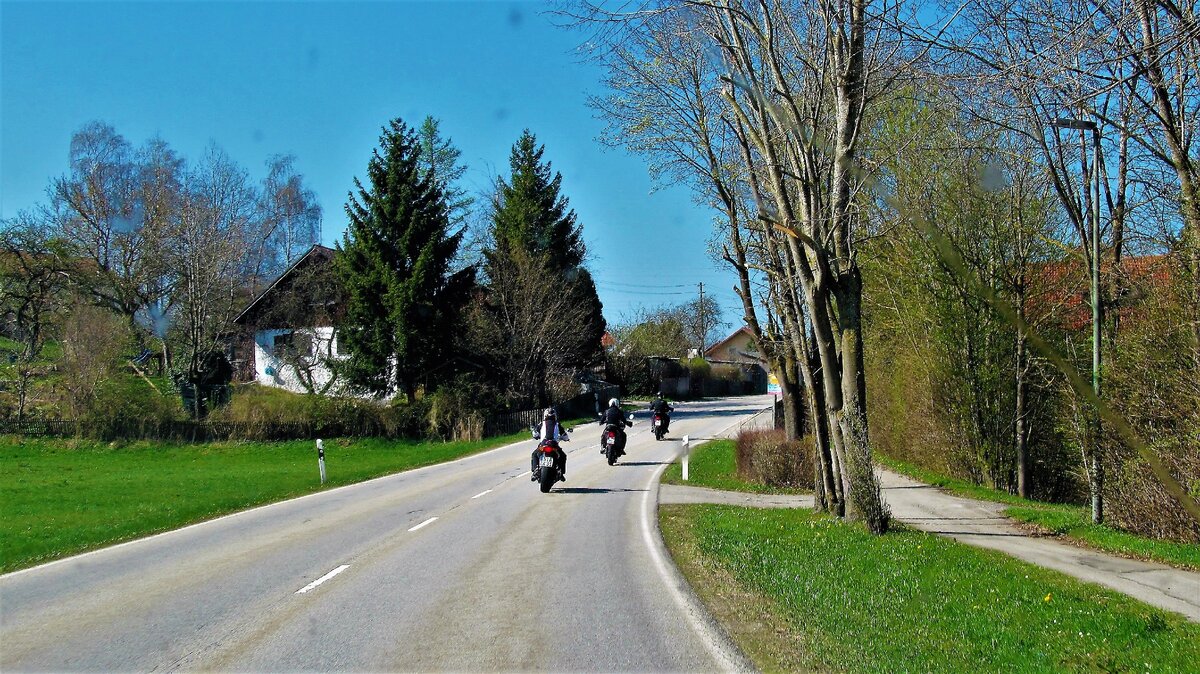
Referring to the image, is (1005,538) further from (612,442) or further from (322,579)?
(612,442)

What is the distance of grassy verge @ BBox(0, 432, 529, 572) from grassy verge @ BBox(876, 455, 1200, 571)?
46.2ft

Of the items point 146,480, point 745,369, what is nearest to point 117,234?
point 146,480

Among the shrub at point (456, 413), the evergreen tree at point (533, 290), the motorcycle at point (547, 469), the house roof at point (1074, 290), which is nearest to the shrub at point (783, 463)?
the motorcycle at point (547, 469)

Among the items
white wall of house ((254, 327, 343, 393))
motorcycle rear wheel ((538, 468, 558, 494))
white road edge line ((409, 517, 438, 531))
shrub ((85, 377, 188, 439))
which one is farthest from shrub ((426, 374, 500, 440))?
white road edge line ((409, 517, 438, 531))

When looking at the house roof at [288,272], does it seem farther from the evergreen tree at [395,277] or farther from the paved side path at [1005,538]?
the paved side path at [1005,538]

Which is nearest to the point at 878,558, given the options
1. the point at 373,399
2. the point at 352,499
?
the point at 352,499

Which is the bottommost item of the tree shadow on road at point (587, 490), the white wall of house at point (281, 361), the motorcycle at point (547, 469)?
the tree shadow on road at point (587, 490)

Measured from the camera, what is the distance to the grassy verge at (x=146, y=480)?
14000 millimetres

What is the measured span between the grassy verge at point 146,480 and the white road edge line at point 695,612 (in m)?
7.76

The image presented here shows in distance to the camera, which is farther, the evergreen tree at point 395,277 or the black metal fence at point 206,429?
the evergreen tree at point 395,277

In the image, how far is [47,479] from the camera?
2397 cm

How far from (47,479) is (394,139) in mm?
20113

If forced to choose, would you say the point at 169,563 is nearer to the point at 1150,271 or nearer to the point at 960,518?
the point at 960,518

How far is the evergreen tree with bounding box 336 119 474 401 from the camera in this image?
3791cm
